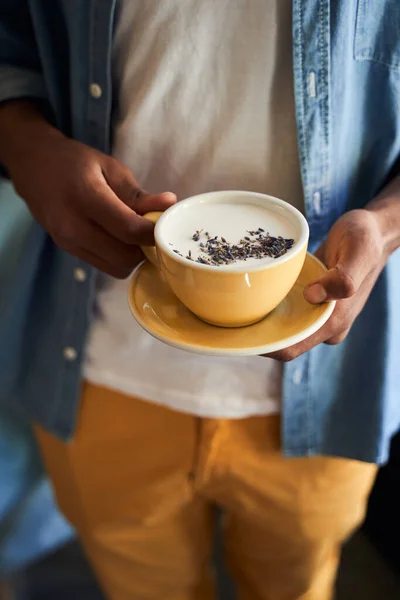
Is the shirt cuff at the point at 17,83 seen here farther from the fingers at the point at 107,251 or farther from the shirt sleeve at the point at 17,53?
the fingers at the point at 107,251

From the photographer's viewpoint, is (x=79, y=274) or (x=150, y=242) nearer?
(x=150, y=242)

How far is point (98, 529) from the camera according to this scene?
0.84 metres

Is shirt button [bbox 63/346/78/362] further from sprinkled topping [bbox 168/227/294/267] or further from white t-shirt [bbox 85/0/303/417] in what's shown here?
sprinkled topping [bbox 168/227/294/267]

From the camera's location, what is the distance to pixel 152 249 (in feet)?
1.74

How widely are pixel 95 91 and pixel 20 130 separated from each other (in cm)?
10

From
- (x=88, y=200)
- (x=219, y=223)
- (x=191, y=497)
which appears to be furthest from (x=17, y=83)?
(x=191, y=497)

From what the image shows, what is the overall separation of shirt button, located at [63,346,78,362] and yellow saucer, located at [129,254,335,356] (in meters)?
0.20

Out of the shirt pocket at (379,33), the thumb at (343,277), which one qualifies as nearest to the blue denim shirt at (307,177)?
the shirt pocket at (379,33)

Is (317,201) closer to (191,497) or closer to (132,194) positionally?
(132,194)

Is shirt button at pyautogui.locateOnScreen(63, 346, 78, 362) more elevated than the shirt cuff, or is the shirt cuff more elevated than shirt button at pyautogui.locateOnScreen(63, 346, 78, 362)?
the shirt cuff

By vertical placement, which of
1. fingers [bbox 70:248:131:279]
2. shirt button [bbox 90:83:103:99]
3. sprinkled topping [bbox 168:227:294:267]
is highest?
shirt button [bbox 90:83:103:99]

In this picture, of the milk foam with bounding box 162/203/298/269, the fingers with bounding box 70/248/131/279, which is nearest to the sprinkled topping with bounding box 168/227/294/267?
the milk foam with bounding box 162/203/298/269

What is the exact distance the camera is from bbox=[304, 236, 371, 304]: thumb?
1.54ft

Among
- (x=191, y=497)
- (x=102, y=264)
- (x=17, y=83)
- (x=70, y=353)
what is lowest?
(x=191, y=497)
